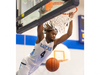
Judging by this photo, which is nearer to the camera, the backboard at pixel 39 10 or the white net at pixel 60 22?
the backboard at pixel 39 10

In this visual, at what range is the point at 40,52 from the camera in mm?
1770

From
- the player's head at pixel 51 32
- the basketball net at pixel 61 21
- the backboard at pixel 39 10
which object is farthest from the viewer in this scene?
the player's head at pixel 51 32

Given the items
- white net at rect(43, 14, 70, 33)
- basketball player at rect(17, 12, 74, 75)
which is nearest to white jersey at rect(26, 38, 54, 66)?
basketball player at rect(17, 12, 74, 75)

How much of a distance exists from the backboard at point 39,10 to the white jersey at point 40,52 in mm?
261

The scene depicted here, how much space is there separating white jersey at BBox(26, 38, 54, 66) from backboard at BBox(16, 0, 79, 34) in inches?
10.3

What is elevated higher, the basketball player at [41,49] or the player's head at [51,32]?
the player's head at [51,32]

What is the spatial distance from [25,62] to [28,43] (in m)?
1.16

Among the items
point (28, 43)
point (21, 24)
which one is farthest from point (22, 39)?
point (21, 24)

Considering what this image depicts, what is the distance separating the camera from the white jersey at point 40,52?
5.80 feet

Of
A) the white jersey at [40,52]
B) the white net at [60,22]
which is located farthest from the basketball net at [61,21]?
the white jersey at [40,52]

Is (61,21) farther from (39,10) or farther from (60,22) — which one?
(39,10)

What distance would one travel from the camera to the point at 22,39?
2.90m

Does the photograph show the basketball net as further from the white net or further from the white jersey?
the white jersey

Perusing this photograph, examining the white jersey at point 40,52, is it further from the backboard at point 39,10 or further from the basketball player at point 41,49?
the backboard at point 39,10
